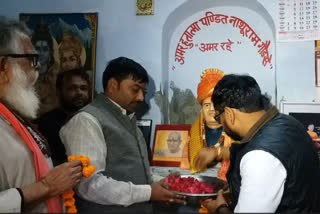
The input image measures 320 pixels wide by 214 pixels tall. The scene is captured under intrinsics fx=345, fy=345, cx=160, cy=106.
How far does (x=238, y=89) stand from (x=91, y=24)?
146 centimetres

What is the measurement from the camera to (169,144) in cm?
239

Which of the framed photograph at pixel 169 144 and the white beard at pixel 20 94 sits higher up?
the white beard at pixel 20 94

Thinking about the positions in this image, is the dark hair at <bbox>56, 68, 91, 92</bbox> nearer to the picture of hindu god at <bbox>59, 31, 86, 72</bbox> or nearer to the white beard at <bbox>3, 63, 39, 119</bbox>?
the picture of hindu god at <bbox>59, 31, 86, 72</bbox>

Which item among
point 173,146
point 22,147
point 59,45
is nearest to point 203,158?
point 173,146

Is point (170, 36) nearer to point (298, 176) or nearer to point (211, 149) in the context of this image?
point (211, 149)

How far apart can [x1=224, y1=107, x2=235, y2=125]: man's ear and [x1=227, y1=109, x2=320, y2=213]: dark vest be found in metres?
0.12

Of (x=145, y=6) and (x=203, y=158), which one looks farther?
(x=145, y=6)

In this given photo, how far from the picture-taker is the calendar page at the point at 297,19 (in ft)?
7.65

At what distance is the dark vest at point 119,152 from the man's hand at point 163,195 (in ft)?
0.36

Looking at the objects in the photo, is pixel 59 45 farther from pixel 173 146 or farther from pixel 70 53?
pixel 173 146

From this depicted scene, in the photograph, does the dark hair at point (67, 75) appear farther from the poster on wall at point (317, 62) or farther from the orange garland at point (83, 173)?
the poster on wall at point (317, 62)

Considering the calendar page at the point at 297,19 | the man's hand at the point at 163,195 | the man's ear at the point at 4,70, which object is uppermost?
the calendar page at the point at 297,19

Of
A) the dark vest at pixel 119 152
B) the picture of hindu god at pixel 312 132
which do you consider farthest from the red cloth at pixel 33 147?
the picture of hindu god at pixel 312 132

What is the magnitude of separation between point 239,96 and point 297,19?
1.17m
